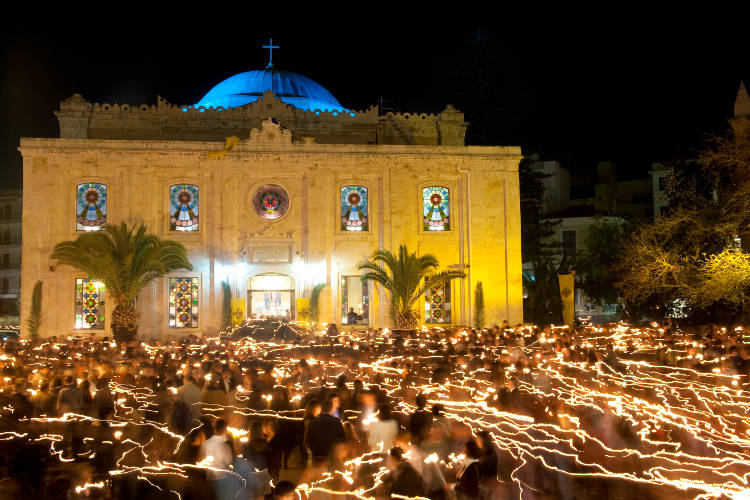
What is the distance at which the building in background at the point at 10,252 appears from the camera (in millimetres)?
53312

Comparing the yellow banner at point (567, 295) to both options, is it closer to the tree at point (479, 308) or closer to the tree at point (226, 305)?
the tree at point (479, 308)

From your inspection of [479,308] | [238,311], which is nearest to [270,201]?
[238,311]

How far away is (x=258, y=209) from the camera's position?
3353 cm

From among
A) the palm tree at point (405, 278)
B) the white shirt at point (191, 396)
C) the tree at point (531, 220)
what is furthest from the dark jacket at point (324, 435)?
the tree at point (531, 220)

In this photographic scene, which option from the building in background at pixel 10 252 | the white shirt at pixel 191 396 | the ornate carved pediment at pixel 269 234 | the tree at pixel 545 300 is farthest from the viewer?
the building in background at pixel 10 252

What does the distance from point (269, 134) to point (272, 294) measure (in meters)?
7.14

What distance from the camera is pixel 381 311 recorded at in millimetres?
33281

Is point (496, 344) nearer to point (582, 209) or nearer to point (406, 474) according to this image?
point (406, 474)

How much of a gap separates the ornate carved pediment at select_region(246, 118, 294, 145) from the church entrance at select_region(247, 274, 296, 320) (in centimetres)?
597

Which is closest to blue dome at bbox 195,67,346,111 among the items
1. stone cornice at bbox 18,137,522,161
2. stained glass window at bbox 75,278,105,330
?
stone cornice at bbox 18,137,522,161

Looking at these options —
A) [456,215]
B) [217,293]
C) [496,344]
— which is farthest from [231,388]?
[456,215]

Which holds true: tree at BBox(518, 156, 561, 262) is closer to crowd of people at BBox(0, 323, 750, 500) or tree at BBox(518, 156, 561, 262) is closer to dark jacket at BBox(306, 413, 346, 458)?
crowd of people at BBox(0, 323, 750, 500)

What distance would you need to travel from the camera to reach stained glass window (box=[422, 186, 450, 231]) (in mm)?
34500

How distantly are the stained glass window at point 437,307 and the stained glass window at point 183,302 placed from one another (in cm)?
1022
